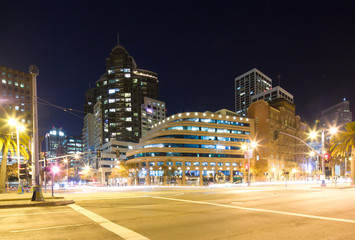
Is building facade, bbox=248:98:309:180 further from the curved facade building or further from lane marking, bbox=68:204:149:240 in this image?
lane marking, bbox=68:204:149:240

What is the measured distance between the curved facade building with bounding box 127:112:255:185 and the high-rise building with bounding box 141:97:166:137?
201 feet

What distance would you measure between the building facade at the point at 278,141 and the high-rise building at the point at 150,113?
235 feet

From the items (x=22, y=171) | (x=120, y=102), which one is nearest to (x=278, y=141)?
(x=120, y=102)

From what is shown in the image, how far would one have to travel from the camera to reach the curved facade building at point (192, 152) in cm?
8556

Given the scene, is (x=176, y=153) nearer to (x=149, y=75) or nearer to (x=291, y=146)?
(x=291, y=146)

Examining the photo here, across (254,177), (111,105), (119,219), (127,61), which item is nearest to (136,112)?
(111,105)

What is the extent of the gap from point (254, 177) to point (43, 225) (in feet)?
322

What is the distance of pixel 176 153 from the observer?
86.8 meters

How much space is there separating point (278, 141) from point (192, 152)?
152 ft

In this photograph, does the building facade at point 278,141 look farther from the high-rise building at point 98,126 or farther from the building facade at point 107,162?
the high-rise building at point 98,126

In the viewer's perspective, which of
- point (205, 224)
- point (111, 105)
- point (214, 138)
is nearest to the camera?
point (205, 224)

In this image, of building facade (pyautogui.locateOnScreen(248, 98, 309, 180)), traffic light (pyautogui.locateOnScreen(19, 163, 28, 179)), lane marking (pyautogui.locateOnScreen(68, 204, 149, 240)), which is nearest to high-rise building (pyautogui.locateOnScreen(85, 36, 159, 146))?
building facade (pyautogui.locateOnScreen(248, 98, 309, 180))

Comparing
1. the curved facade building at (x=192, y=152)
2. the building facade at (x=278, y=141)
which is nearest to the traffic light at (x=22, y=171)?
the curved facade building at (x=192, y=152)

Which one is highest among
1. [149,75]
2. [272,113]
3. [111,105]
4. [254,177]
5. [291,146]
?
[149,75]
